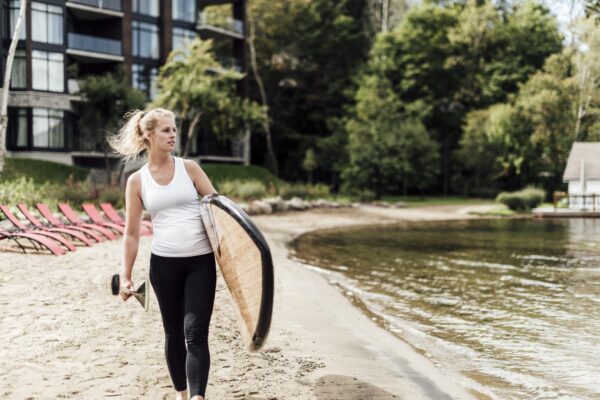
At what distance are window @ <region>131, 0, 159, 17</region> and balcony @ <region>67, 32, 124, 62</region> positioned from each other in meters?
3.08

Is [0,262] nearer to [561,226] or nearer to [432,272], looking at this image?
[432,272]

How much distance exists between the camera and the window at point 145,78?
40.9 meters

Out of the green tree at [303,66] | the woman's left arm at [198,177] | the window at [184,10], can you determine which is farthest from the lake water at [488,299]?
the green tree at [303,66]

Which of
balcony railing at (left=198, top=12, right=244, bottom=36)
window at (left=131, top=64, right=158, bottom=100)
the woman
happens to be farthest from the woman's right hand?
balcony railing at (left=198, top=12, right=244, bottom=36)

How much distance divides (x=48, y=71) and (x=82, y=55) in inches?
105

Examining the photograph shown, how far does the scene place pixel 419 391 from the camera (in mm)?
5457

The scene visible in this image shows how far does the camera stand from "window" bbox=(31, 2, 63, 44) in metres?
35.5

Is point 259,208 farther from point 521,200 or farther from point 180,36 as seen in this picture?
point 180,36

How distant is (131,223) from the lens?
4371 mm

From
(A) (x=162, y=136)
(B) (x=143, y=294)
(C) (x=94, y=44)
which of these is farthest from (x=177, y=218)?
(C) (x=94, y=44)

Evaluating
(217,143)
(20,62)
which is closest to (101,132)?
(20,62)

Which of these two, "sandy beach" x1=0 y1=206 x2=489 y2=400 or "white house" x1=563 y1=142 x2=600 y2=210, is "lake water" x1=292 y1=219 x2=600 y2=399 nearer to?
"sandy beach" x1=0 y1=206 x2=489 y2=400

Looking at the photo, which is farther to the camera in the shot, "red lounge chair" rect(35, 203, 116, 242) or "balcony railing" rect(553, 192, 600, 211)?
"balcony railing" rect(553, 192, 600, 211)

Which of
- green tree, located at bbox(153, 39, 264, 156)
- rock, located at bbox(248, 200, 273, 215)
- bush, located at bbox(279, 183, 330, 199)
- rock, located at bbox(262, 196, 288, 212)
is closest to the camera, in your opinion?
rock, located at bbox(248, 200, 273, 215)
